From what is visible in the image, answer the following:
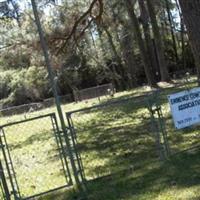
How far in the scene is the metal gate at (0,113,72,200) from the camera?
8.58 m

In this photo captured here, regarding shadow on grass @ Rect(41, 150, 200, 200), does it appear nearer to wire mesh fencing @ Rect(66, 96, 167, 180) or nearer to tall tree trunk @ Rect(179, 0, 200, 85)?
wire mesh fencing @ Rect(66, 96, 167, 180)

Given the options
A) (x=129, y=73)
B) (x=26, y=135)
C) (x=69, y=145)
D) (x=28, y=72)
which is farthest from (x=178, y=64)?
(x=69, y=145)

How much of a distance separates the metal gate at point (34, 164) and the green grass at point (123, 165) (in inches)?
0.8

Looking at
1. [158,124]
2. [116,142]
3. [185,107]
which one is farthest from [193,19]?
[116,142]

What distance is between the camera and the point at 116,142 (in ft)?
43.8

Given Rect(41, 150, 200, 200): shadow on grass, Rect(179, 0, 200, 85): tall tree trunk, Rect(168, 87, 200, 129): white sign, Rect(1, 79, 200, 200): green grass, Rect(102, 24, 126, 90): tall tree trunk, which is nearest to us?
Rect(41, 150, 200, 200): shadow on grass

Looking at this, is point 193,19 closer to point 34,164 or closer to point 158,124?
point 158,124

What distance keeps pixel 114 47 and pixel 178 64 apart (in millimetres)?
10019

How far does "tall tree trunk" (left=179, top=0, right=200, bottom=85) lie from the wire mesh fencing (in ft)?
4.79

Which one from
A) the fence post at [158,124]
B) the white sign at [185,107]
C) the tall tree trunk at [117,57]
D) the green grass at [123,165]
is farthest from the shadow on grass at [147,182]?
the tall tree trunk at [117,57]

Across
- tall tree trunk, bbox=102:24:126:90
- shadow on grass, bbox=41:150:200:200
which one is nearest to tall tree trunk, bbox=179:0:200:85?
shadow on grass, bbox=41:150:200:200

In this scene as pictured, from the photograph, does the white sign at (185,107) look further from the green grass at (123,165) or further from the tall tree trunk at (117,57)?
the tall tree trunk at (117,57)

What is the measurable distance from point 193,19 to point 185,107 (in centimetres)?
166

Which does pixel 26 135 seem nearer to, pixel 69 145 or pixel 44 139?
pixel 44 139
